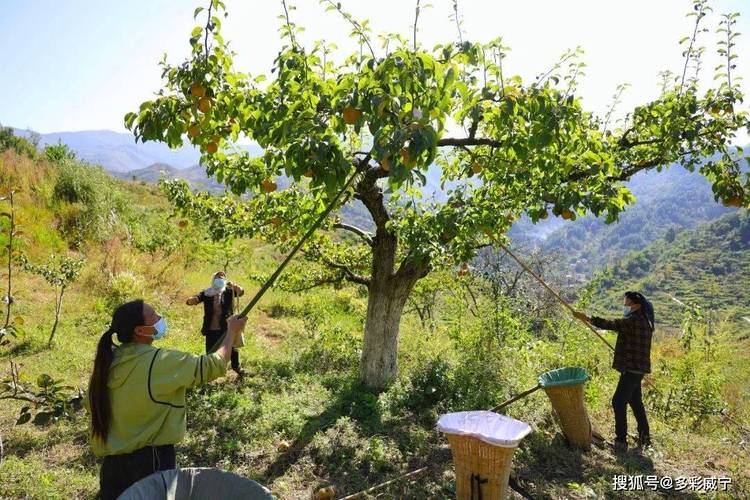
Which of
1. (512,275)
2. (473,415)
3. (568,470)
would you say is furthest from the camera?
(512,275)

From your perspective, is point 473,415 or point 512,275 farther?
point 512,275

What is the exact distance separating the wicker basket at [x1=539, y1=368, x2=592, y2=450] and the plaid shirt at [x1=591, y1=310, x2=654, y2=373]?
0.48 m

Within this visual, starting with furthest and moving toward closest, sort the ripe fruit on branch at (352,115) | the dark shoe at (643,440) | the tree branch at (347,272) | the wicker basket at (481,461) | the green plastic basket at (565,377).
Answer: the tree branch at (347,272)
the dark shoe at (643,440)
the green plastic basket at (565,377)
the wicker basket at (481,461)
the ripe fruit on branch at (352,115)

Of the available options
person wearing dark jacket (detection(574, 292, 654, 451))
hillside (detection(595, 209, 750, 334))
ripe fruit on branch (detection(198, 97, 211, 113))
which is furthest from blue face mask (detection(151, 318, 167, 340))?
hillside (detection(595, 209, 750, 334))

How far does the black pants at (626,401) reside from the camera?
4699mm

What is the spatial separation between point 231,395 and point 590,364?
514 cm

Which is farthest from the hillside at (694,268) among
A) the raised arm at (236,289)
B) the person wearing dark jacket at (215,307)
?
the person wearing dark jacket at (215,307)

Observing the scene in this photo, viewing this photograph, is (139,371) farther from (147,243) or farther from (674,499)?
(147,243)

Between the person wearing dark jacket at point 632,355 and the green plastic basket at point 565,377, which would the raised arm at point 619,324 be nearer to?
the person wearing dark jacket at point 632,355

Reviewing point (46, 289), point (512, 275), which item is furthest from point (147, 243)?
point (512, 275)

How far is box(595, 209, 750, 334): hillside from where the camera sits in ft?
164

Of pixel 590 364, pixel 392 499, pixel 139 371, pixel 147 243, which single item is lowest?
pixel 392 499

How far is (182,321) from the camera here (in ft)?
30.3

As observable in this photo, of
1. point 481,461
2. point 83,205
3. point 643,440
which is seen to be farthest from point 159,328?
point 83,205
